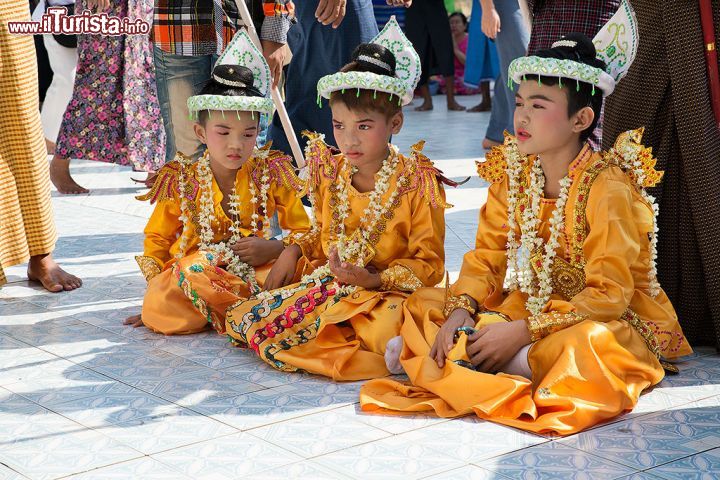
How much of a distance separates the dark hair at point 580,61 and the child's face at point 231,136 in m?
1.23

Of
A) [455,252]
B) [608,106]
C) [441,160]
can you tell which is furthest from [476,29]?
[608,106]

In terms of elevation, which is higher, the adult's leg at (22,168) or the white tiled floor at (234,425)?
the adult's leg at (22,168)

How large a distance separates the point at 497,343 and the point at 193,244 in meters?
1.51

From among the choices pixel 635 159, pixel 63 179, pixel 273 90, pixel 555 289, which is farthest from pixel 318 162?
pixel 63 179

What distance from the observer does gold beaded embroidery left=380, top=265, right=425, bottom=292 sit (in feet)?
12.0

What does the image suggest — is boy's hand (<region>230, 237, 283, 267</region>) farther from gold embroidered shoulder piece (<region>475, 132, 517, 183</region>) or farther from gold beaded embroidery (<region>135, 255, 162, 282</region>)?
gold embroidered shoulder piece (<region>475, 132, 517, 183</region>)

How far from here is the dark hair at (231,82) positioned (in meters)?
3.98

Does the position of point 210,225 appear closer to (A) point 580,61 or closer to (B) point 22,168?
(B) point 22,168

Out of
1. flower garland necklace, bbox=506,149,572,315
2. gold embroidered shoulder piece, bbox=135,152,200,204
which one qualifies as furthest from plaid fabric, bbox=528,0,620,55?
gold embroidered shoulder piece, bbox=135,152,200,204

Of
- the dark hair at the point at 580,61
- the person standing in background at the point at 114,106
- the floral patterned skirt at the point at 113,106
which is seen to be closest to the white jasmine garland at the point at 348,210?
the dark hair at the point at 580,61

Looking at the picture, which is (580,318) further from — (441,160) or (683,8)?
(441,160)

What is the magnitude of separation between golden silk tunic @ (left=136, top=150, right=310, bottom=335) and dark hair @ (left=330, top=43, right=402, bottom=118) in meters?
0.61

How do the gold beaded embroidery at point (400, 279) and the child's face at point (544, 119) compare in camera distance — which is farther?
the gold beaded embroidery at point (400, 279)

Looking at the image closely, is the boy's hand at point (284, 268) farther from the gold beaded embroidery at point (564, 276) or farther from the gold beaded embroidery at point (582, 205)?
the gold beaded embroidery at point (582, 205)
